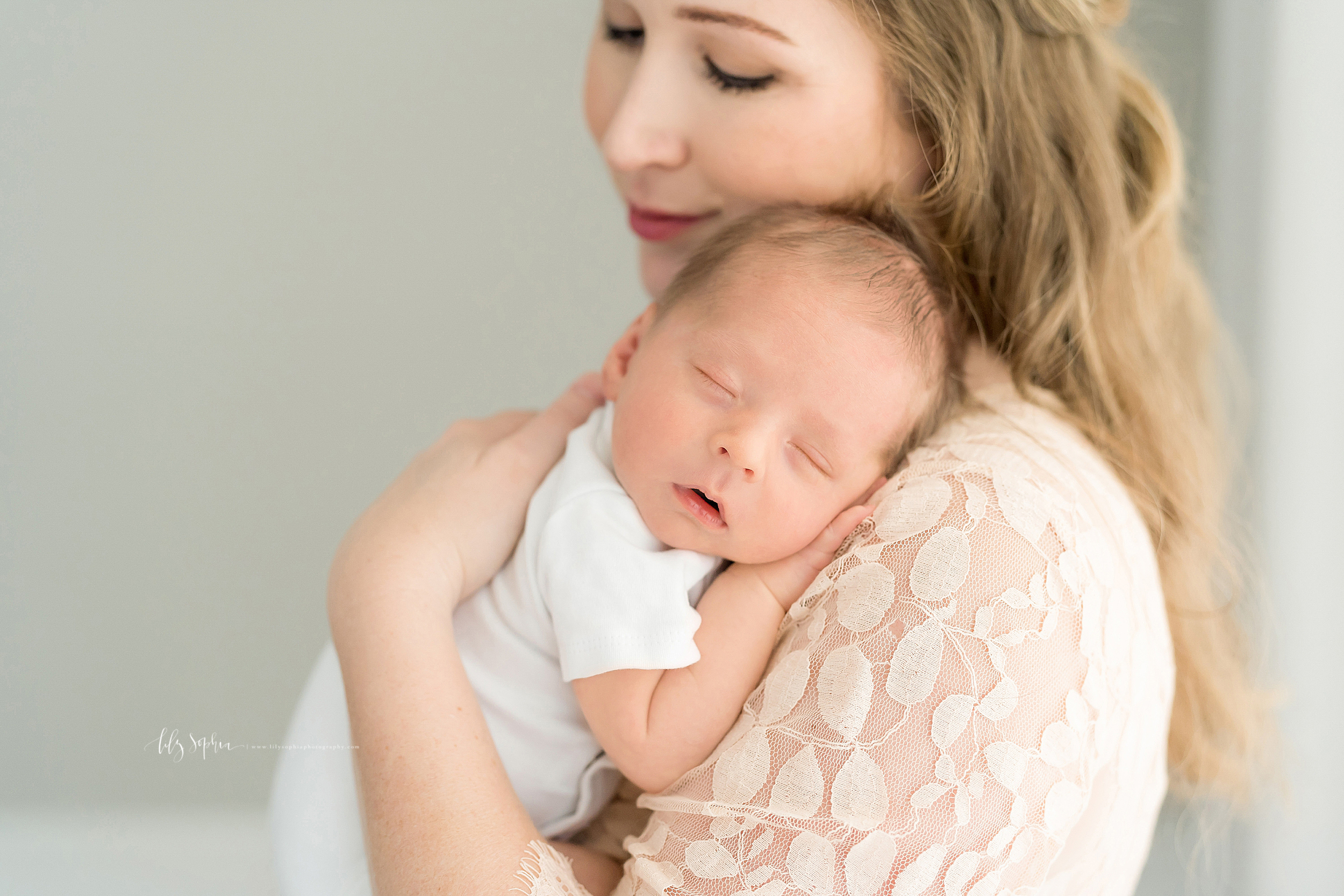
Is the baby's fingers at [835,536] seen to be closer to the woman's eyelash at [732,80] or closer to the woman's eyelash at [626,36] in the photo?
the woman's eyelash at [732,80]

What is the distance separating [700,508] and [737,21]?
22.1 inches

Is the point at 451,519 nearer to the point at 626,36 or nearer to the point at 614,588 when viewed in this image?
the point at 614,588

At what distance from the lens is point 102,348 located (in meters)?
2.07

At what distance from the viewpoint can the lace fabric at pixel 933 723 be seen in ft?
2.23

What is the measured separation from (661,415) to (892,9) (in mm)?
565

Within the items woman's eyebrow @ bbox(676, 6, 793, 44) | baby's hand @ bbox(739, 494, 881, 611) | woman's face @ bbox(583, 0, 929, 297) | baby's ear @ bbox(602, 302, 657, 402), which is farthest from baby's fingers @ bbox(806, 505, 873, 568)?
woman's eyebrow @ bbox(676, 6, 793, 44)

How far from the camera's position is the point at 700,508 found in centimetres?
93

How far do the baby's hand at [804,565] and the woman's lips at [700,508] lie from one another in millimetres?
58

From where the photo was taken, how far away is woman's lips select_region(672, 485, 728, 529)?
0.92 m

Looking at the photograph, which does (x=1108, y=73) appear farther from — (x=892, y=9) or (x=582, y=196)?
(x=582, y=196)

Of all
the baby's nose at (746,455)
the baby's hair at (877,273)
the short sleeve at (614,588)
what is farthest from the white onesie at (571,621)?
the baby's hair at (877,273)

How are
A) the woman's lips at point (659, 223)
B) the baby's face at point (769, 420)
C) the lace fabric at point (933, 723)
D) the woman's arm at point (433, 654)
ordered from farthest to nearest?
the woman's lips at point (659, 223) → the baby's face at point (769, 420) → the woman's arm at point (433, 654) → the lace fabric at point (933, 723)

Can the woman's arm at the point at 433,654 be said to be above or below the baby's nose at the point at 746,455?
below

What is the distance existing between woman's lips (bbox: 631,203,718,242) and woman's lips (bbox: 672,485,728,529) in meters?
0.47
